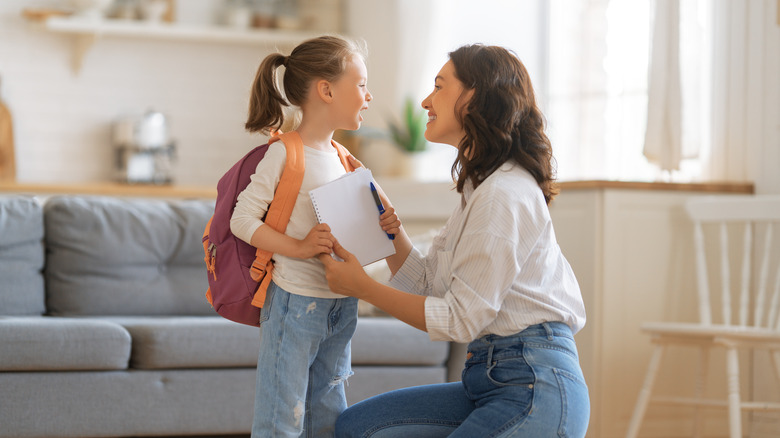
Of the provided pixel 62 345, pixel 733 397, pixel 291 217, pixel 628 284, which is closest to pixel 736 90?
pixel 628 284

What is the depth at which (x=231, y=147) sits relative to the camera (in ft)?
16.1

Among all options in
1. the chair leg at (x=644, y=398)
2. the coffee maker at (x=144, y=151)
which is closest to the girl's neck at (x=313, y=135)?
the chair leg at (x=644, y=398)

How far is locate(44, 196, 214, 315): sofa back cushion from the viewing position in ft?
9.39

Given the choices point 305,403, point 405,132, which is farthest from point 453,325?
point 405,132

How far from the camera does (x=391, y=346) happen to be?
2.63 m

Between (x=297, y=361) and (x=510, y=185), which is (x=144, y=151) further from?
(x=510, y=185)

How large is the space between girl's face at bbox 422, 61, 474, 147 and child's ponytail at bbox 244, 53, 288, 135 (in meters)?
0.28

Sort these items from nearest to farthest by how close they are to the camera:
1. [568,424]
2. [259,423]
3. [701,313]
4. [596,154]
Answer: [568,424], [259,423], [701,313], [596,154]

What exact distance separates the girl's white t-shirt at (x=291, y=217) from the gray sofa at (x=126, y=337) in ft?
3.70

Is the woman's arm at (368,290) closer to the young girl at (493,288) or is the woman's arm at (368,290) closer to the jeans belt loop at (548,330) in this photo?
the young girl at (493,288)

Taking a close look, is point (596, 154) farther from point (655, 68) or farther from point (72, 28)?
point (72, 28)

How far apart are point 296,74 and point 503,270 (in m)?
0.54

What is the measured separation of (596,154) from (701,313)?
3.92ft

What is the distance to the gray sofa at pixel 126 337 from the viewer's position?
2.36 metres
